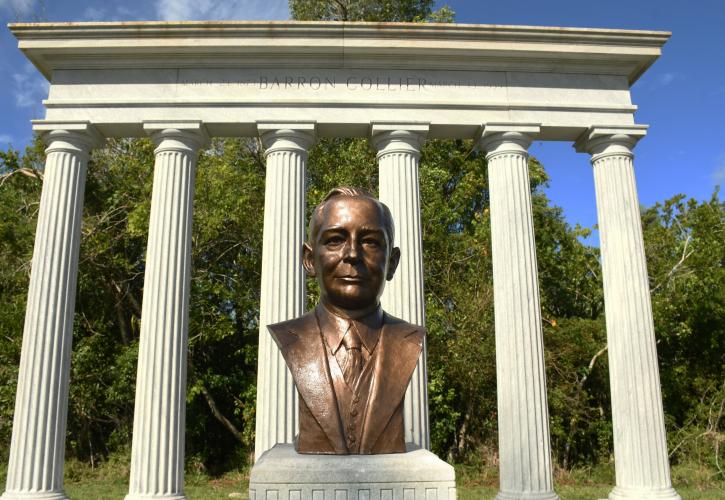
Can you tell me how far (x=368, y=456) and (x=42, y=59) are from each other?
23735mm

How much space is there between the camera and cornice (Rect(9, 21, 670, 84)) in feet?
77.5

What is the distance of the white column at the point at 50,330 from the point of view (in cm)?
2038

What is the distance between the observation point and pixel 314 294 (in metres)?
33.4

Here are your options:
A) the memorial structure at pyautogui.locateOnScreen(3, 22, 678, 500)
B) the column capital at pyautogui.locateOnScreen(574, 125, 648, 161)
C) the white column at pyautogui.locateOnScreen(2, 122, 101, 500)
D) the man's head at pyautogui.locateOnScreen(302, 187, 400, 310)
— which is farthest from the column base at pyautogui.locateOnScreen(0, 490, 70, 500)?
the column capital at pyautogui.locateOnScreen(574, 125, 648, 161)

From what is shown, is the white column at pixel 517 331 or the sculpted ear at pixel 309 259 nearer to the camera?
the sculpted ear at pixel 309 259

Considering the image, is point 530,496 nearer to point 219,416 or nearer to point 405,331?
point 405,331

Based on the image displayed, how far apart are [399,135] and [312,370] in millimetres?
16557

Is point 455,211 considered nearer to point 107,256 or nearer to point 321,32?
point 321,32

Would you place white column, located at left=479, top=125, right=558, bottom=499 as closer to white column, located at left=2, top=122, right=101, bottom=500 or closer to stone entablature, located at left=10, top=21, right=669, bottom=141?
stone entablature, located at left=10, top=21, right=669, bottom=141

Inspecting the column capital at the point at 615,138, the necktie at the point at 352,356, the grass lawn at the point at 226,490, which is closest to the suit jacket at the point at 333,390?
the necktie at the point at 352,356

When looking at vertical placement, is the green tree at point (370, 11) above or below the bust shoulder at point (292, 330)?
above

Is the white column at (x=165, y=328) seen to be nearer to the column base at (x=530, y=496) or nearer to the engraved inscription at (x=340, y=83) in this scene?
the engraved inscription at (x=340, y=83)

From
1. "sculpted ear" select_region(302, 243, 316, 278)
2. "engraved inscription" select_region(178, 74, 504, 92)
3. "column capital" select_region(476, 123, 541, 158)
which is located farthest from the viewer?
"engraved inscription" select_region(178, 74, 504, 92)

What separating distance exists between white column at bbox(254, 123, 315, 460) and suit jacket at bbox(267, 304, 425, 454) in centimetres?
1208
